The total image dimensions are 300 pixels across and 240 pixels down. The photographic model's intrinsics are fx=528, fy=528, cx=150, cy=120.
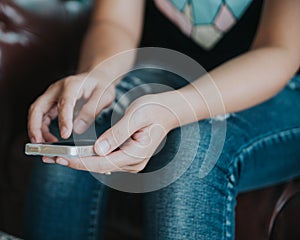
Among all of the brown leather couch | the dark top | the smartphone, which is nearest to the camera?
the smartphone

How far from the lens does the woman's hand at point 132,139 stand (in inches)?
23.1

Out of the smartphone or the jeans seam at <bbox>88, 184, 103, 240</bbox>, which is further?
the jeans seam at <bbox>88, 184, 103, 240</bbox>

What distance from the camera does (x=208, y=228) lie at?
24.6 inches

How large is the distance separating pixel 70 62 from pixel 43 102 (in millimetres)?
290

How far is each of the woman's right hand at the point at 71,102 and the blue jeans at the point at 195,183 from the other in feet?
0.15

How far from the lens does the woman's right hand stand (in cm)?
67

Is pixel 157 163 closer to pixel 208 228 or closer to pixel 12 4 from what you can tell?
pixel 208 228

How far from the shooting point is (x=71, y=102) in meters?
0.66

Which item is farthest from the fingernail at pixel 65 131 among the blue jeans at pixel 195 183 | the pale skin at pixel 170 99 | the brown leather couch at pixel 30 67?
the brown leather couch at pixel 30 67

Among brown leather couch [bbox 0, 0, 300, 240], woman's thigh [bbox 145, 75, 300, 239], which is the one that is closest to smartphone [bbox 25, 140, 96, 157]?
woman's thigh [bbox 145, 75, 300, 239]

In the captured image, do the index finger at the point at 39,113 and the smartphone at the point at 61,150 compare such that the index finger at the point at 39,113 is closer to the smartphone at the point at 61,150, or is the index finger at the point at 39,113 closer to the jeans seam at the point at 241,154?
the smartphone at the point at 61,150

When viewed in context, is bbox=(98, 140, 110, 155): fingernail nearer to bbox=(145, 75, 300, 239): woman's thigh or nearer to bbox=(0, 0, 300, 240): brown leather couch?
bbox=(145, 75, 300, 239): woman's thigh

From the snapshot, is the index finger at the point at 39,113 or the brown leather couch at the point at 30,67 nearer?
the index finger at the point at 39,113

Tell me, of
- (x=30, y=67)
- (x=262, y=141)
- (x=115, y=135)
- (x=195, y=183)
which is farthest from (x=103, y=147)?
(x=30, y=67)
